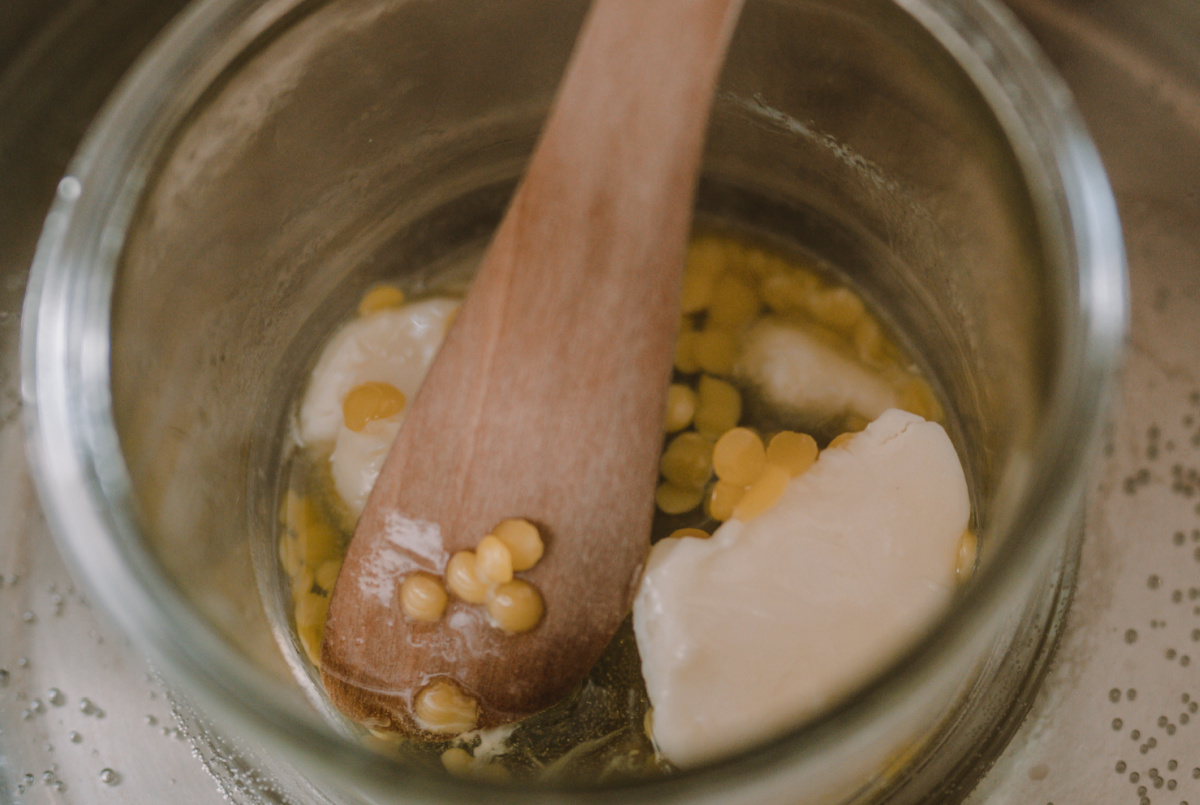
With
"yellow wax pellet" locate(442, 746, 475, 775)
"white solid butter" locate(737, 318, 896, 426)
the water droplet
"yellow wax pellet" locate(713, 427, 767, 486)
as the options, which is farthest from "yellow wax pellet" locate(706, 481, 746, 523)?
the water droplet

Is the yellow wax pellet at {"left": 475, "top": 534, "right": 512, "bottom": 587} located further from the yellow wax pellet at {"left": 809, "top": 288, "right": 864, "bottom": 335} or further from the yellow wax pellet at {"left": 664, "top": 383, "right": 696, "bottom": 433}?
the yellow wax pellet at {"left": 809, "top": 288, "right": 864, "bottom": 335}

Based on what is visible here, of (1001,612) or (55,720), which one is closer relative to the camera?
(1001,612)

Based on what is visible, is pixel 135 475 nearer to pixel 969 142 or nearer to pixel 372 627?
pixel 372 627

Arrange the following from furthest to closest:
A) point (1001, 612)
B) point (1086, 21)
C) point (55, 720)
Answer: point (1086, 21)
point (55, 720)
point (1001, 612)

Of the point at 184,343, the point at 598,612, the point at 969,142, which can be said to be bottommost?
the point at 598,612

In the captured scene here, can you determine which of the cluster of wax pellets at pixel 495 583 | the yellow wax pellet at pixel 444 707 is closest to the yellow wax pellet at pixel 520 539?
the cluster of wax pellets at pixel 495 583

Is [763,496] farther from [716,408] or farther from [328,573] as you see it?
[328,573]

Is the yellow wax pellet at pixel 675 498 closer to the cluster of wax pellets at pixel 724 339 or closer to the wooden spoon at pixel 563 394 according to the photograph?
the cluster of wax pellets at pixel 724 339

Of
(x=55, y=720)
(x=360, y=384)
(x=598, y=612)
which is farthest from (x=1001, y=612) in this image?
(x=55, y=720)
